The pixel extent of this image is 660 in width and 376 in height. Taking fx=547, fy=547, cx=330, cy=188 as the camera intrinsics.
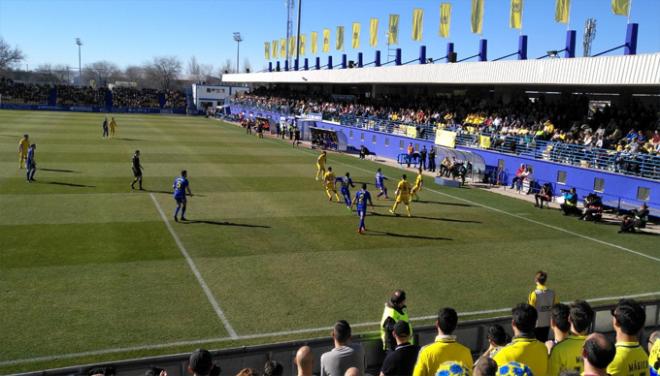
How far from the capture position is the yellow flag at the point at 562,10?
2975 centimetres

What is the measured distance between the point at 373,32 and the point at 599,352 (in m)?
49.8

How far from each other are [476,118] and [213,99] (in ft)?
245

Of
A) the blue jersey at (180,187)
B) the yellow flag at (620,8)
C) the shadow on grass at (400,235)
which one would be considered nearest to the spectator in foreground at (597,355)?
the shadow on grass at (400,235)

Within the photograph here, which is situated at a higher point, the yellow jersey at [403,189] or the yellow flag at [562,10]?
the yellow flag at [562,10]

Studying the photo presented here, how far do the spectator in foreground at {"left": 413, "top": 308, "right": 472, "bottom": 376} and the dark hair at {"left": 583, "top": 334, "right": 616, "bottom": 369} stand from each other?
3.77 feet

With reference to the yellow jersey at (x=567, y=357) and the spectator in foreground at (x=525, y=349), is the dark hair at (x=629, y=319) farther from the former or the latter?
the spectator in foreground at (x=525, y=349)

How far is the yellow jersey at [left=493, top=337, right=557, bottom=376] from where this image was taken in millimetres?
5425

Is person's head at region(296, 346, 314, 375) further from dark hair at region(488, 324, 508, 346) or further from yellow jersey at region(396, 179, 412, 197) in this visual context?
yellow jersey at region(396, 179, 412, 197)

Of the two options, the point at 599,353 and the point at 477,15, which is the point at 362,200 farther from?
the point at 477,15

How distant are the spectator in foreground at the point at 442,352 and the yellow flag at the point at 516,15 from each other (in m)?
31.2

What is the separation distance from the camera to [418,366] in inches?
210

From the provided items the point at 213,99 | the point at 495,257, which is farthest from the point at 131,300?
the point at 213,99

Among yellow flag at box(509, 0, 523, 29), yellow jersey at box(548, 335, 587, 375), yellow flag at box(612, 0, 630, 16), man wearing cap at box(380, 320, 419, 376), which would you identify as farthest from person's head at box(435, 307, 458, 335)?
yellow flag at box(509, 0, 523, 29)

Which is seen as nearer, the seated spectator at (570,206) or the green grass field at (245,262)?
the green grass field at (245,262)
